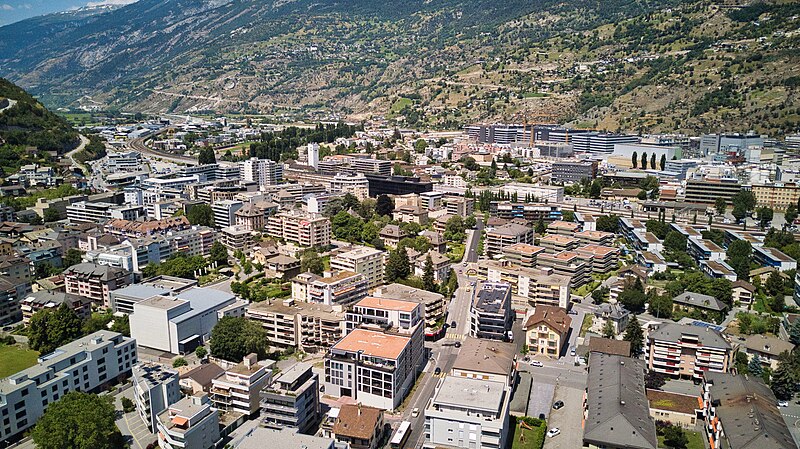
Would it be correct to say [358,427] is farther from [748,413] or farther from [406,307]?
[748,413]

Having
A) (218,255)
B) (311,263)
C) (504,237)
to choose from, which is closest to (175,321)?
(311,263)

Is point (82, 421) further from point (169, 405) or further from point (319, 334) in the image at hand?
point (319, 334)

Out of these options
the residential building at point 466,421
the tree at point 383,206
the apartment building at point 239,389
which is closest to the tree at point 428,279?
the apartment building at point 239,389

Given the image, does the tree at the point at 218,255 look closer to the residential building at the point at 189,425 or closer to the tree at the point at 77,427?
the tree at the point at 77,427

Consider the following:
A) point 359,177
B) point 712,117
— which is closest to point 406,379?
point 359,177

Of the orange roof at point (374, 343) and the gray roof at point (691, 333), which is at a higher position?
the orange roof at point (374, 343)

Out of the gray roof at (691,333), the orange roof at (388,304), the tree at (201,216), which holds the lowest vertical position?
the gray roof at (691,333)

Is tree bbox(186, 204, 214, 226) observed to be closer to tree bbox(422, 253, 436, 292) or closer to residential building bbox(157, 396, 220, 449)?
tree bbox(422, 253, 436, 292)
